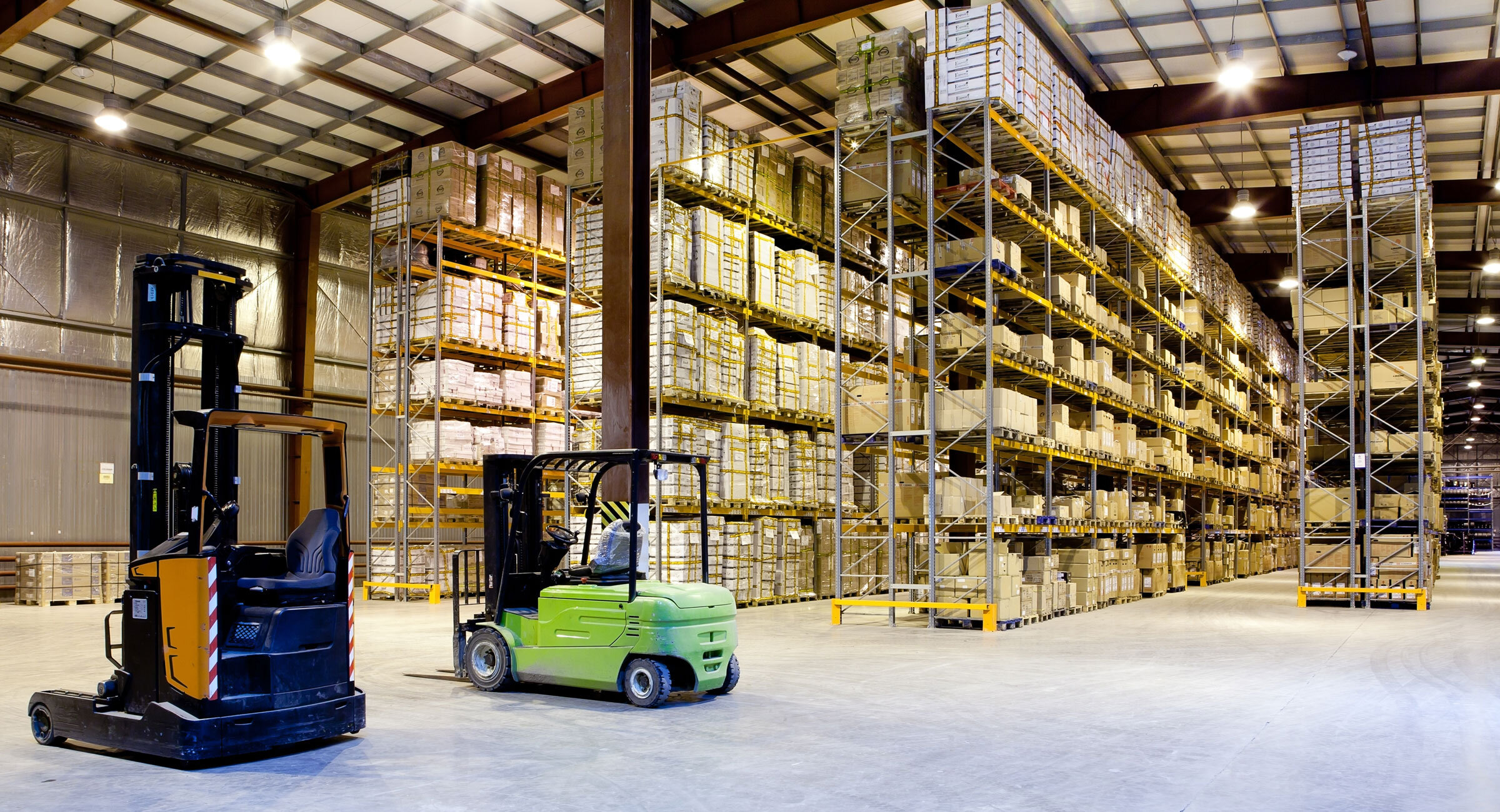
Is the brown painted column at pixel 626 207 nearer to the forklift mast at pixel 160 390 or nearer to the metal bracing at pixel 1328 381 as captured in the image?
the forklift mast at pixel 160 390

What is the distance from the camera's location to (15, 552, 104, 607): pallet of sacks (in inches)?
632

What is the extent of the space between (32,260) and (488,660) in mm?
13088

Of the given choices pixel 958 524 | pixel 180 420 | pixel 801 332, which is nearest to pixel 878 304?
pixel 801 332

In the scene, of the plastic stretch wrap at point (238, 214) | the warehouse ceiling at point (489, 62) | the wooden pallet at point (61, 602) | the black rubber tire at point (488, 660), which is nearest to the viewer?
the black rubber tire at point (488, 660)

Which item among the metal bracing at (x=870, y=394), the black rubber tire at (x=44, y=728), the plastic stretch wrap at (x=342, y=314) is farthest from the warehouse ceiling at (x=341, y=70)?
the black rubber tire at (x=44, y=728)

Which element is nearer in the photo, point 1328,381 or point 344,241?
point 1328,381

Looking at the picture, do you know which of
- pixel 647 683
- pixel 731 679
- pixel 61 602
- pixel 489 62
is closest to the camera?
pixel 647 683

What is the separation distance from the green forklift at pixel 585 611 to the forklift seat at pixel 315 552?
1.00 meters

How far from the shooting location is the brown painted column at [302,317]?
65.7 ft

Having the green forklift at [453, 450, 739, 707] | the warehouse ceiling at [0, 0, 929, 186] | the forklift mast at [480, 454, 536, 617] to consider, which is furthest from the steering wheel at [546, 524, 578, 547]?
the warehouse ceiling at [0, 0, 929, 186]

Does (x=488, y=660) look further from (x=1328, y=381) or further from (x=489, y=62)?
(x=1328, y=381)

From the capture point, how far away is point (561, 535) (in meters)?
8.12

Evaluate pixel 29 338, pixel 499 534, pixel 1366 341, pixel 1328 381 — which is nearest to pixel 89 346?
pixel 29 338

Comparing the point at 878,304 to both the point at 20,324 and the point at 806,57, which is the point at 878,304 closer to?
the point at 806,57
